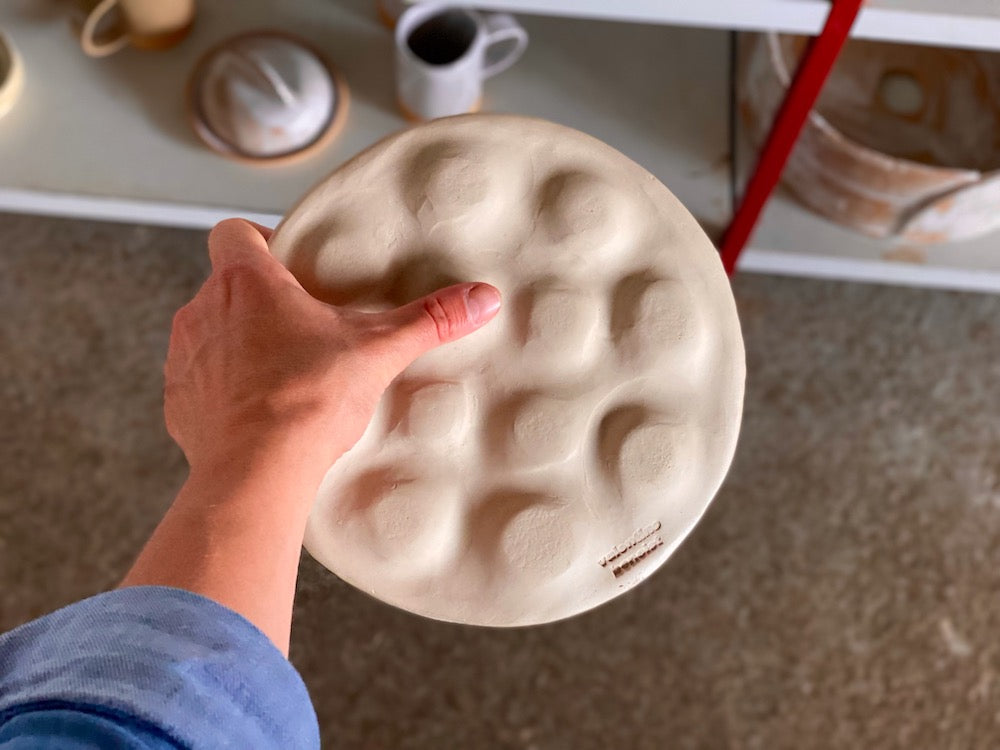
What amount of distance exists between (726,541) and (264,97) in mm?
689

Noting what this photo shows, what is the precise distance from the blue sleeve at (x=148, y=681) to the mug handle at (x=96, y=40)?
0.77m

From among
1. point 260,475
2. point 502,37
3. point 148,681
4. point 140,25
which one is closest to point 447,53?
point 502,37

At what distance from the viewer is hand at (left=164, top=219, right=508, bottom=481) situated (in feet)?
1.37

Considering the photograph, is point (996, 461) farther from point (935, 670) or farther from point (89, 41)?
point (89, 41)

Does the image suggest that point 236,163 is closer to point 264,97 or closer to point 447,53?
point 264,97

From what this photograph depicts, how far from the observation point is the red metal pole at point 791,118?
63cm

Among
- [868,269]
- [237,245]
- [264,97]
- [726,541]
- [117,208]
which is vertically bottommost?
[726,541]

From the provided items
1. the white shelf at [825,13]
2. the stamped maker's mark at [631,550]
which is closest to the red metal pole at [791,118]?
the white shelf at [825,13]

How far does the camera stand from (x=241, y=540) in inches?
15.3

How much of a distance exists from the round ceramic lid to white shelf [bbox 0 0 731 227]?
0.02 m

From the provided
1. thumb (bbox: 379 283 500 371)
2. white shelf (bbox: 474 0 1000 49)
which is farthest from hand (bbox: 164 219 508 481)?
white shelf (bbox: 474 0 1000 49)

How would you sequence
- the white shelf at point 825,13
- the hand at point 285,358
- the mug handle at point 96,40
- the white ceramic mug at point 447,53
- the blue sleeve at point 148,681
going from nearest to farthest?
the blue sleeve at point 148,681
the hand at point 285,358
the white shelf at point 825,13
the white ceramic mug at point 447,53
the mug handle at point 96,40

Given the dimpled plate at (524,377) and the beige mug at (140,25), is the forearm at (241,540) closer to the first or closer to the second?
the dimpled plate at (524,377)

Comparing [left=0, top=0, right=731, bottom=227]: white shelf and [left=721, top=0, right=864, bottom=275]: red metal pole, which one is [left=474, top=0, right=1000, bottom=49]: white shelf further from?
[left=0, top=0, right=731, bottom=227]: white shelf
